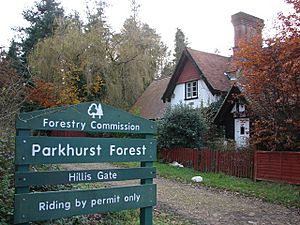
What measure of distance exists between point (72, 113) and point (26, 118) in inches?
22.7

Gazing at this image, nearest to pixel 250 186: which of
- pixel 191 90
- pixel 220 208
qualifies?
pixel 220 208

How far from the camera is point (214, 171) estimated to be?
55.8 ft

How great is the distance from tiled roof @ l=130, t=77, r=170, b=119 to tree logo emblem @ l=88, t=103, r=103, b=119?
2454 centimetres

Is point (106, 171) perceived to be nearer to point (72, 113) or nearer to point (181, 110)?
point (72, 113)

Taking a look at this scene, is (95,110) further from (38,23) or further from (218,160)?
(38,23)

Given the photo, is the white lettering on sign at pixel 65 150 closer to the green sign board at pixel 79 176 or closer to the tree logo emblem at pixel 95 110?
the green sign board at pixel 79 176

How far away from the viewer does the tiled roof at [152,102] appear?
30261mm

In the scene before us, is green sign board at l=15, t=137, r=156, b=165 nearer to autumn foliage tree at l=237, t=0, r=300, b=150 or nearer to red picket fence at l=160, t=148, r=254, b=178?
autumn foliage tree at l=237, t=0, r=300, b=150

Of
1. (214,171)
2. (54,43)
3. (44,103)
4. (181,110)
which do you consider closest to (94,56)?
(54,43)

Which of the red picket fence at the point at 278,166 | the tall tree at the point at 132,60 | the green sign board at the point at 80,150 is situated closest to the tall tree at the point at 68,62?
the tall tree at the point at 132,60

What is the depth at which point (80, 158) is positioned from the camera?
431 centimetres


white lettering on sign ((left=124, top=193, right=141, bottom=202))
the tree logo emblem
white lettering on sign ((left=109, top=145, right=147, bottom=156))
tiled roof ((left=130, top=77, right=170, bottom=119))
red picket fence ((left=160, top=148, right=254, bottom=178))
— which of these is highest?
tiled roof ((left=130, top=77, right=170, bottom=119))

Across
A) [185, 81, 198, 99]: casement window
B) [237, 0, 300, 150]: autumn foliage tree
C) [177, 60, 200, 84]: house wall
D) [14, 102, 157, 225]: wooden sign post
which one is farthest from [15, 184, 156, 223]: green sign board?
[185, 81, 198, 99]: casement window

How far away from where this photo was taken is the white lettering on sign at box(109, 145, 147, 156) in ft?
15.1
